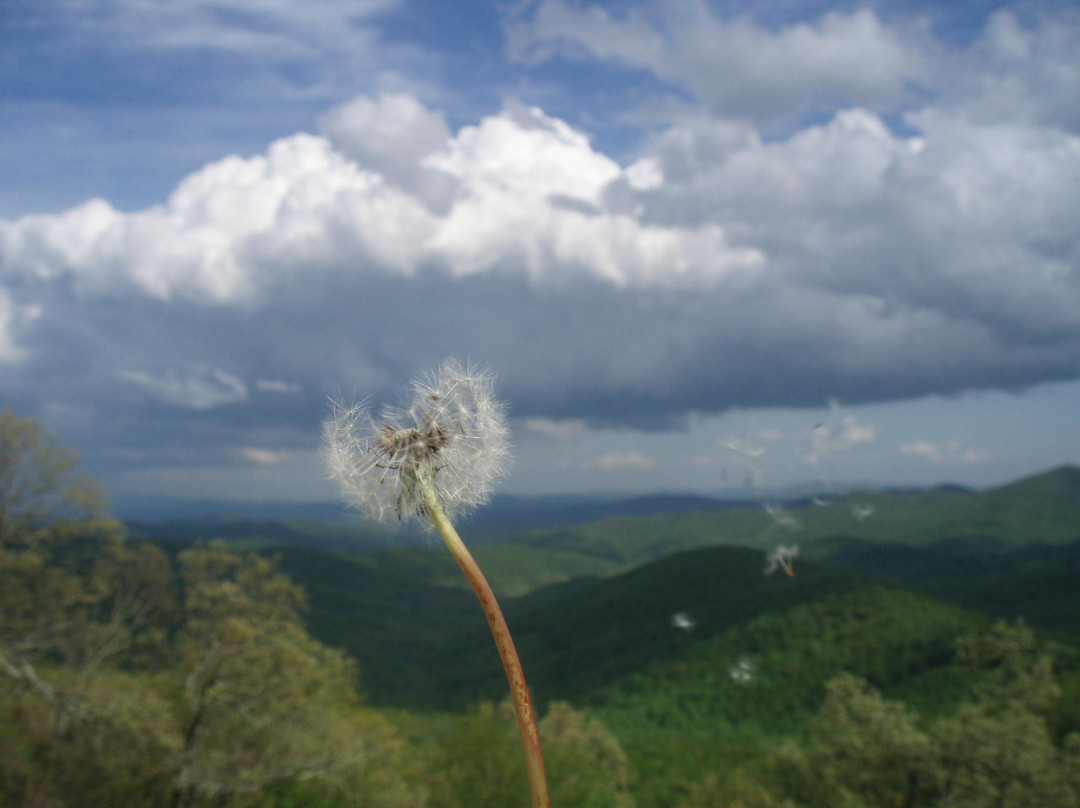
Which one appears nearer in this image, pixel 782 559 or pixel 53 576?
pixel 782 559

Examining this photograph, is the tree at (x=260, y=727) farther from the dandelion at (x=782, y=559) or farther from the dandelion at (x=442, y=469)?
the dandelion at (x=442, y=469)

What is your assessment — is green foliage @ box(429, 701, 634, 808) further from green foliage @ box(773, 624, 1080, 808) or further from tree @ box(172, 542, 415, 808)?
green foliage @ box(773, 624, 1080, 808)

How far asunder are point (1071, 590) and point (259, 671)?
7630 inches

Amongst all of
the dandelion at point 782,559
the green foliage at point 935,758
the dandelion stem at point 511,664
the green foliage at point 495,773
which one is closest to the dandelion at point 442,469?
the dandelion stem at point 511,664

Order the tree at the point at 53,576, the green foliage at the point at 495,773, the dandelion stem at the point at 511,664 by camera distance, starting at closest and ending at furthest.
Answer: the dandelion stem at the point at 511,664
the tree at the point at 53,576
the green foliage at the point at 495,773

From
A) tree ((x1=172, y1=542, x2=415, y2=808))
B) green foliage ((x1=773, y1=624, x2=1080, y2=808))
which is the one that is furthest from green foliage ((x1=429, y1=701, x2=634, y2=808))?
green foliage ((x1=773, y1=624, x2=1080, y2=808))

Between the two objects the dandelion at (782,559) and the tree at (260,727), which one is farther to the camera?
the tree at (260,727)

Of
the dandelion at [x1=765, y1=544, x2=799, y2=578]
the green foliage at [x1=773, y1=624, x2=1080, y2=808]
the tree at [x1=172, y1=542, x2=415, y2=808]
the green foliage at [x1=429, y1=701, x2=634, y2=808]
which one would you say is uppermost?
the dandelion at [x1=765, y1=544, x2=799, y2=578]

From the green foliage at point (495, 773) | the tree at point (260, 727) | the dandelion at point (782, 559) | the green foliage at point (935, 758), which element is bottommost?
the green foliage at point (495, 773)

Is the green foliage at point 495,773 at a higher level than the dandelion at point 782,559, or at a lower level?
lower

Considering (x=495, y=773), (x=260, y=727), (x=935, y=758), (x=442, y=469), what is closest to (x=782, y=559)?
(x=442, y=469)

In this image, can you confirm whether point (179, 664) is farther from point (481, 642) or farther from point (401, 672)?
point (481, 642)

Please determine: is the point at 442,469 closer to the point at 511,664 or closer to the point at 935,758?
the point at 511,664

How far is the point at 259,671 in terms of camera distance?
28.6m
